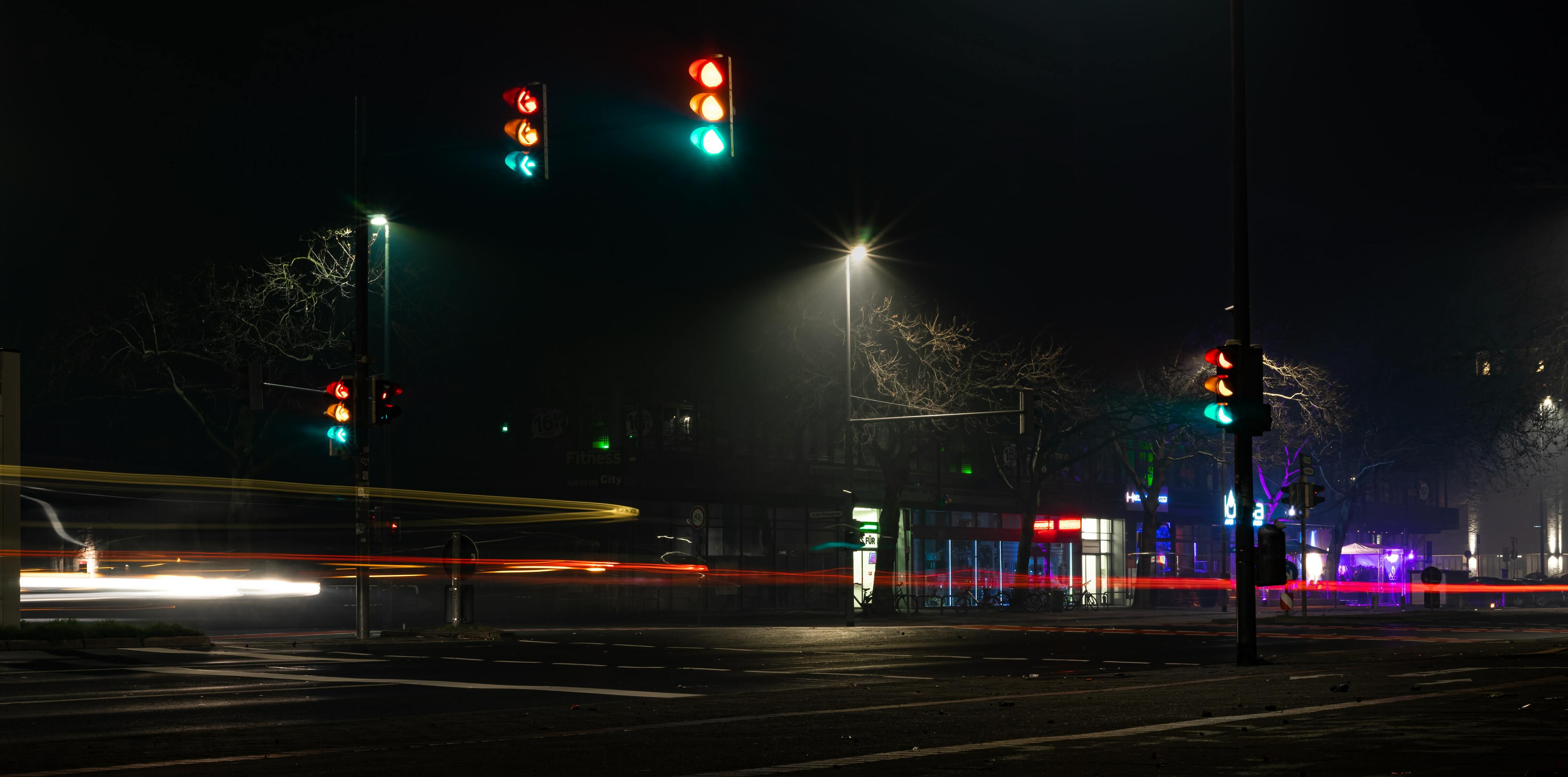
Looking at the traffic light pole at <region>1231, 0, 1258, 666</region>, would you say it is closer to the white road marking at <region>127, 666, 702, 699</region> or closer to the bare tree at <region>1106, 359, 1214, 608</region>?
the white road marking at <region>127, 666, 702, 699</region>

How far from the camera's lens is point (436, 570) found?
37.9m

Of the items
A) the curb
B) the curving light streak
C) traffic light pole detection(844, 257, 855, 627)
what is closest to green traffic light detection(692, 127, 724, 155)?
the curb

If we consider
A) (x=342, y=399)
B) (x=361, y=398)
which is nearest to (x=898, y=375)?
(x=361, y=398)

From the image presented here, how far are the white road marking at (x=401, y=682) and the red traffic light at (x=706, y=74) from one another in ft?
18.6

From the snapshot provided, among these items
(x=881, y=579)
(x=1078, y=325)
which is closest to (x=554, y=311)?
(x=881, y=579)

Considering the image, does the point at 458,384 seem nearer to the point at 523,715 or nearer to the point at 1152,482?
the point at 1152,482

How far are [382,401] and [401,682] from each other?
9865 millimetres

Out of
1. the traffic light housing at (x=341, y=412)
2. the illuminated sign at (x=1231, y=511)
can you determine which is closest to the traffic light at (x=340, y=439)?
the traffic light housing at (x=341, y=412)

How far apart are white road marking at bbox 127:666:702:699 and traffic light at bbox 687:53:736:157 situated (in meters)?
5.11

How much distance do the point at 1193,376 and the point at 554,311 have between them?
19.5 meters

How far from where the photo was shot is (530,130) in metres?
16.0

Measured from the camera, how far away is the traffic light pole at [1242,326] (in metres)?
18.2

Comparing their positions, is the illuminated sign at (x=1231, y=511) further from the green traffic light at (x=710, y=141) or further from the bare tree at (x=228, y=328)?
the green traffic light at (x=710, y=141)

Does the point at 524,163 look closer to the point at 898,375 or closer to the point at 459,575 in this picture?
the point at 459,575
